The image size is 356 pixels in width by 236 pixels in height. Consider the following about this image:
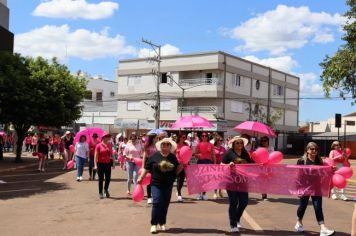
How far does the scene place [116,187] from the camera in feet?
52.8

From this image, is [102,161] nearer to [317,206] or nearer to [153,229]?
[153,229]

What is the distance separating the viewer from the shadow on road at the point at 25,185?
14.3 m

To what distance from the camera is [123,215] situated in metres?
10.4

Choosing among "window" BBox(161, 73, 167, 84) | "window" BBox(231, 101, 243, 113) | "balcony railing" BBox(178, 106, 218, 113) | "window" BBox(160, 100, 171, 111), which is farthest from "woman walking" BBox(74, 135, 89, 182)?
"window" BBox(161, 73, 167, 84)

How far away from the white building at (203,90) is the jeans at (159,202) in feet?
147

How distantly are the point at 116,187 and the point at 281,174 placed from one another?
25.4ft

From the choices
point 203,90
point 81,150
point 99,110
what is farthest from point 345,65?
point 99,110

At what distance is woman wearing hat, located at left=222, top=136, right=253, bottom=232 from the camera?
8.63 m

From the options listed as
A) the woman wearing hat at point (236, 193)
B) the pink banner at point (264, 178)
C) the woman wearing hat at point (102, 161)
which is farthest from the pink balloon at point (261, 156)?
the woman wearing hat at point (102, 161)

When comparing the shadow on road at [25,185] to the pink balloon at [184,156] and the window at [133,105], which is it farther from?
the window at [133,105]

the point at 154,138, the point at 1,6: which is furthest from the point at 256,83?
the point at 154,138

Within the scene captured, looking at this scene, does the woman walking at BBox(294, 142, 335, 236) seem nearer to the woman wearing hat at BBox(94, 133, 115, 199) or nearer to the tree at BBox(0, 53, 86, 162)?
the woman wearing hat at BBox(94, 133, 115, 199)

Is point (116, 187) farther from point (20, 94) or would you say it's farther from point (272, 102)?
point (272, 102)

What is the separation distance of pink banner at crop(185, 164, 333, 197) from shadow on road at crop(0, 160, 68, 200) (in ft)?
19.5
